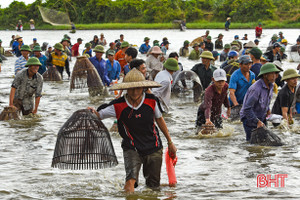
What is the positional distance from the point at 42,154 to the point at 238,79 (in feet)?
11.4

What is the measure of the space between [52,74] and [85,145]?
457 inches

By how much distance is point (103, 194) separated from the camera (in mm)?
6031

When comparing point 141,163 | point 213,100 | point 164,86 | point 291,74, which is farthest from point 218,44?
point 141,163

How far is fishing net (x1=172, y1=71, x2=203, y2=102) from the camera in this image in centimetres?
1226

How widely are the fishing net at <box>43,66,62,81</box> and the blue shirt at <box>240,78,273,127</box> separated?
418 inches

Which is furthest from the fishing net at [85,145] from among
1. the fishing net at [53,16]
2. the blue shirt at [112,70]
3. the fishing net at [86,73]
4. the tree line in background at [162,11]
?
the tree line in background at [162,11]

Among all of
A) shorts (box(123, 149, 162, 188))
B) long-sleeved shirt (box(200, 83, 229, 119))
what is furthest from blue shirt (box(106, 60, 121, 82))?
shorts (box(123, 149, 162, 188))

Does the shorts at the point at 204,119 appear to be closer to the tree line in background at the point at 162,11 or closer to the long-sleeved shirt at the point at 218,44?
the long-sleeved shirt at the point at 218,44

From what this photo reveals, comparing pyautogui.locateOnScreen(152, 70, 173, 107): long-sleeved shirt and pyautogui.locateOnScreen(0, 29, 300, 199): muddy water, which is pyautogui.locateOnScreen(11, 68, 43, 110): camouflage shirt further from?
pyautogui.locateOnScreen(152, 70, 173, 107): long-sleeved shirt

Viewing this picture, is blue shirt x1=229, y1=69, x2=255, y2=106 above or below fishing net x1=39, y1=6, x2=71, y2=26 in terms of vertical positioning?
below

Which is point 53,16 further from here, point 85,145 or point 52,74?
point 85,145

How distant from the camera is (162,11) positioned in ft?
225

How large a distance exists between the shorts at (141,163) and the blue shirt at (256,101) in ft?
6.94

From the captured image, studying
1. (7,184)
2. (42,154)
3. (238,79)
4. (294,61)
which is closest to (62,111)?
(42,154)
